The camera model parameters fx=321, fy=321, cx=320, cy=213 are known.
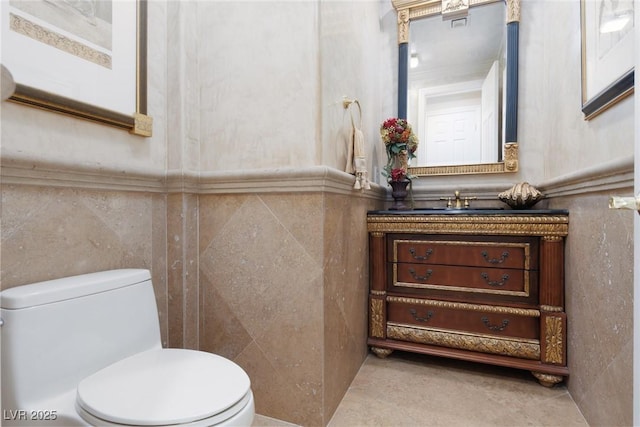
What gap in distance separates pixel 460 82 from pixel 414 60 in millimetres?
362

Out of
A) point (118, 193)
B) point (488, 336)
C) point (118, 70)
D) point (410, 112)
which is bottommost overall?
point (488, 336)

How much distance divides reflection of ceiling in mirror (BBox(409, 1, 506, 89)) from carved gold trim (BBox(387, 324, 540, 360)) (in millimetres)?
1655

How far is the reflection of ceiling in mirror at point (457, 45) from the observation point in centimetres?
214

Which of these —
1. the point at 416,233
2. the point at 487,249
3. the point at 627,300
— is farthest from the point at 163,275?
the point at 627,300

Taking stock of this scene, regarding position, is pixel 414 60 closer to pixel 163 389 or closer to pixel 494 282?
pixel 494 282

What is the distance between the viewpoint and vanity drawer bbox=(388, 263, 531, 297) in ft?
5.48

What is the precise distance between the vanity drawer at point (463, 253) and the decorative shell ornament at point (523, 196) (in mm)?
294

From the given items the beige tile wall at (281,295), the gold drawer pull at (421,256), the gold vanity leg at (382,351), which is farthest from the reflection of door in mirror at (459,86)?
the gold vanity leg at (382,351)

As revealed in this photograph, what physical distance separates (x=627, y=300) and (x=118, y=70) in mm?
1967

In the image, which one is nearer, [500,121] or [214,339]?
[214,339]

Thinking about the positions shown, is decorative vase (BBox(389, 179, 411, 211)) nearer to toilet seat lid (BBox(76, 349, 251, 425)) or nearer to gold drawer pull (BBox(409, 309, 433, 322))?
gold drawer pull (BBox(409, 309, 433, 322))

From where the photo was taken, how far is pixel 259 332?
138 centimetres

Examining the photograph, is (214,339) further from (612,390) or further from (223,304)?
(612,390)

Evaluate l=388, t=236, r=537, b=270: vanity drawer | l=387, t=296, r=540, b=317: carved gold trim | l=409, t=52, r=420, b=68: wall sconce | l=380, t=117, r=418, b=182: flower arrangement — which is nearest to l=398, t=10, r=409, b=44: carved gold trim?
l=409, t=52, r=420, b=68: wall sconce
